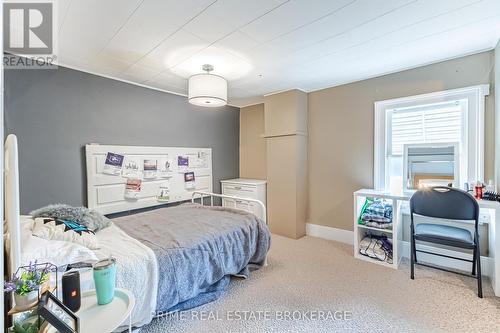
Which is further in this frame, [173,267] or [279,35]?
[279,35]

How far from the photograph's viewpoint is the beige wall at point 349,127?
8.03ft

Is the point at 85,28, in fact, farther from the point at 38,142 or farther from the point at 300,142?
the point at 300,142

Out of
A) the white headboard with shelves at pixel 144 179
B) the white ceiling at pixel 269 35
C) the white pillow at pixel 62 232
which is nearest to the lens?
the white pillow at pixel 62 232

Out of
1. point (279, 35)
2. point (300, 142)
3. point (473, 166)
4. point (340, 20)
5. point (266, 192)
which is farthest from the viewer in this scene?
point (266, 192)

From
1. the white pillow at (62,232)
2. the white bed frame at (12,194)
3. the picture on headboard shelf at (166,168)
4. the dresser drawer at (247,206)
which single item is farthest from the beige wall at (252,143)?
the white bed frame at (12,194)

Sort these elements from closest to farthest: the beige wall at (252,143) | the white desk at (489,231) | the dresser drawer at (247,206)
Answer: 1. the white desk at (489,231)
2. the dresser drawer at (247,206)
3. the beige wall at (252,143)

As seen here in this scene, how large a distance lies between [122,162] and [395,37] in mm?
3118

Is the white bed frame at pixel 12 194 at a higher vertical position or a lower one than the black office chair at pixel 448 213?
higher

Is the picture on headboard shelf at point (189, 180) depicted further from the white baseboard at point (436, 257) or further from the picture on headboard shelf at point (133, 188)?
the white baseboard at point (436, 257)

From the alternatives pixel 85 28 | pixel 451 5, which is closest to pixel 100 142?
pixel 85 28

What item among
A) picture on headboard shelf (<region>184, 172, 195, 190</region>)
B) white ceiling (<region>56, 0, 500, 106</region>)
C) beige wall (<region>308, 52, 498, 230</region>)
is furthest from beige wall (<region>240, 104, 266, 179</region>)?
white ceiling (<region>56, 0, 500, 106</region>)

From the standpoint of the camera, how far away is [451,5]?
5.20ft

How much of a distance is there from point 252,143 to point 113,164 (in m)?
2.26

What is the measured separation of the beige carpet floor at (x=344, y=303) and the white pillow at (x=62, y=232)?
0.71 m
